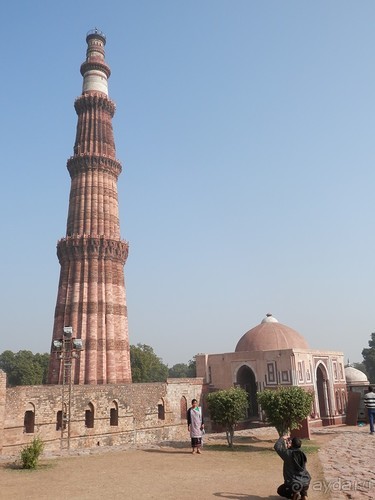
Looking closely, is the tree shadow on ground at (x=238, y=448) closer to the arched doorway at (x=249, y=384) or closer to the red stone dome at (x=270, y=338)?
the arched doorway at (x=249, y=384)

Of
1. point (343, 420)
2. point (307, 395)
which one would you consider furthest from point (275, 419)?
point (343, 420)

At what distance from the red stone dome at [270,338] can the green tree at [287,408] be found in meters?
13.2

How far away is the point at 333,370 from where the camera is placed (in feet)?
92.7

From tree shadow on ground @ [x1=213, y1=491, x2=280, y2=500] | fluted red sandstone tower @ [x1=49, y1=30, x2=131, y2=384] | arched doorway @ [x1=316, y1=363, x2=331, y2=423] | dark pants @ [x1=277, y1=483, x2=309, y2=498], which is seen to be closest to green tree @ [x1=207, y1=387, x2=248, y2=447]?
→ tree shadow on ground @ [x1=213, y1=491, x2=280, y2=500]

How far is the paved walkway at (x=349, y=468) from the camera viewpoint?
7.99m

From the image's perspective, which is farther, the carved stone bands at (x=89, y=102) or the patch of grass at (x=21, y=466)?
the carved stone bands at (x=89, y=102)

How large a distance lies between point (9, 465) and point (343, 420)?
22.0 m

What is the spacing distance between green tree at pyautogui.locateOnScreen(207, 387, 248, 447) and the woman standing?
2.27 m

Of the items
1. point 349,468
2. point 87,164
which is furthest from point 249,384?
point 87,164

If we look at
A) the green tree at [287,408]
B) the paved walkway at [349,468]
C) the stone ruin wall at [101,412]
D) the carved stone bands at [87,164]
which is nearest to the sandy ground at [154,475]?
the paved walkway at [349,468]

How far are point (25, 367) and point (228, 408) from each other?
5065 cm

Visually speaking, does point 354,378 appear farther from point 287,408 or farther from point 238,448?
point 238,448

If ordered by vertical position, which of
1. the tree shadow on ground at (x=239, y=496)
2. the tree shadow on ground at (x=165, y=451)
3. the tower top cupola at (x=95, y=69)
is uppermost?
the tower top cupola at (x=95, y=69)

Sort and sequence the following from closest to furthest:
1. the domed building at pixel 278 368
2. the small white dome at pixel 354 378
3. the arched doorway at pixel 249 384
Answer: the domed building at pixel 278 368 < the arched doorway at pixel 249 384 < the small white dome at pixel 354 378
